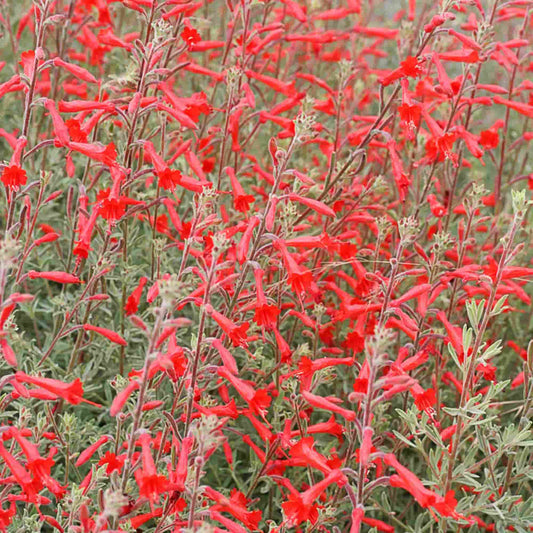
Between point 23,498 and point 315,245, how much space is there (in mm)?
1677

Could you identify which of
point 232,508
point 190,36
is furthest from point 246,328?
point 190,36

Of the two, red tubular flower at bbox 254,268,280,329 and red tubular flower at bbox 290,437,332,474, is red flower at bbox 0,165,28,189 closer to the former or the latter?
red tubular flower at bbox 254,268,280,329

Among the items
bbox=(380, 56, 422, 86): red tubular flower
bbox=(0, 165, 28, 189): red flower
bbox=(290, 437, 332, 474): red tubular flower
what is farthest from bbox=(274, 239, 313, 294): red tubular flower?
bbox=(0, 165, 28, 189): red flower

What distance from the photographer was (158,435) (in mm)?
3707

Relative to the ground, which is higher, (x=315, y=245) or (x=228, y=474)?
(x=315, y=245)

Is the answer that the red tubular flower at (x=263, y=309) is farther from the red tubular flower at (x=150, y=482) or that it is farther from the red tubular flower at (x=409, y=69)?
the red tubular flower at (x=409, y=69)

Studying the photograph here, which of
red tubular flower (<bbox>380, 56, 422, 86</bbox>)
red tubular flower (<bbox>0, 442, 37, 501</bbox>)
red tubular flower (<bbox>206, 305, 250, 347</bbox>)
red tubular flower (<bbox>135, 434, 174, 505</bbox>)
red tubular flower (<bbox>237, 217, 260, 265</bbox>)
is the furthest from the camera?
red tubular flower (<bbox>380, 56, 422, 86</bbox>)

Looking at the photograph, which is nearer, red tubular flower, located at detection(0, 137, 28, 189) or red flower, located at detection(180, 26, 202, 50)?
red tubular flower, located at detection(0, 137, 28, 189)

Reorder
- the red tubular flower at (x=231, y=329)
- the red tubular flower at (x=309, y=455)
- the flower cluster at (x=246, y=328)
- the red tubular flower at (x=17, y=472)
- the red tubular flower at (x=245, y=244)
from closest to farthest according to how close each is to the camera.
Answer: the red tubular flower at (x=17, y=472) → the flower cluster at (x=246, y=328) → the red tubular flower at (x=309, y=455) → the red tubular flower at (x=231, y=329) → the red tubular flower at (x=245, y=244)

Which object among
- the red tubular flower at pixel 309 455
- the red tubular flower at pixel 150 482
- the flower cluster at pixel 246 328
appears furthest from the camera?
the red tubular flower at pixel 309 455

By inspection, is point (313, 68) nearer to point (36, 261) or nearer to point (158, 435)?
point (36, 261)

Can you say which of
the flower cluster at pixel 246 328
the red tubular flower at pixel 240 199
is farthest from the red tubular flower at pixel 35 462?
the red tubular flower at pixel 240 199

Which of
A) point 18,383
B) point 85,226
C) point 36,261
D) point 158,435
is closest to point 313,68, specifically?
point 36,261

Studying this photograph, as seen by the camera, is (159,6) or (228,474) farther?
(228,474)
